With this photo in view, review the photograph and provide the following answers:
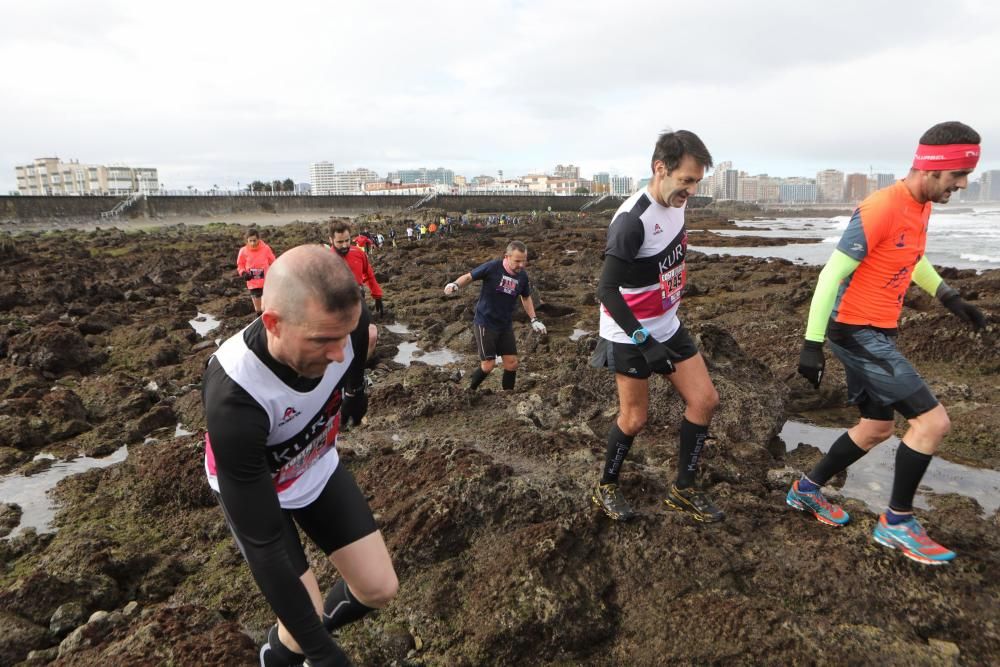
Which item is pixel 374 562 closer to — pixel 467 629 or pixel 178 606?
pixel 467 629

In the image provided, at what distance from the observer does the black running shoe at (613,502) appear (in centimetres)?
338

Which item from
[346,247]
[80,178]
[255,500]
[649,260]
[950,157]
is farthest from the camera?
[80,178]

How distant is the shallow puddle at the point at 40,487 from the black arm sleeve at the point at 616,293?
4.13m

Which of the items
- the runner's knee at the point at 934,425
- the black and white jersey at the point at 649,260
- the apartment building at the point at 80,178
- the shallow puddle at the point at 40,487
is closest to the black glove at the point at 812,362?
the runner's knee at the point at 934,425

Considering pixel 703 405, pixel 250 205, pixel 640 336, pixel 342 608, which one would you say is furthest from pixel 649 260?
pixel 250 205

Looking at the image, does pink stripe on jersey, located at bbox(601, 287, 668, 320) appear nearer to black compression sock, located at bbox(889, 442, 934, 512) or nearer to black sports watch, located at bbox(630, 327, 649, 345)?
black sports watch, located at bbox(630, 327, 649, 345)

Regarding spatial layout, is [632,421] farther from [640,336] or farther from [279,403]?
[279,403]

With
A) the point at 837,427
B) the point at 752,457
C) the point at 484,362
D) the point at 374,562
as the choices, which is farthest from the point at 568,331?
the point at 374,562

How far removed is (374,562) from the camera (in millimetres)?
2330

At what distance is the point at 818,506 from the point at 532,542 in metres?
1.73

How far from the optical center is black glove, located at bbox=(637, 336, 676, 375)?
3111mm

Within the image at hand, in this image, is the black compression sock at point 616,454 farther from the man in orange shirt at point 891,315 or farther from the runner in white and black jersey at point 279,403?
the runner in white and black jersey at point 279,403

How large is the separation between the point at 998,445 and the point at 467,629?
4.90 m

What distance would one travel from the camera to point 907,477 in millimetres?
3188
